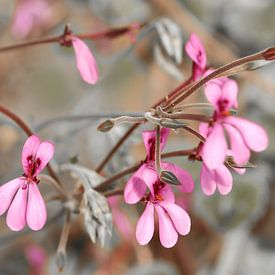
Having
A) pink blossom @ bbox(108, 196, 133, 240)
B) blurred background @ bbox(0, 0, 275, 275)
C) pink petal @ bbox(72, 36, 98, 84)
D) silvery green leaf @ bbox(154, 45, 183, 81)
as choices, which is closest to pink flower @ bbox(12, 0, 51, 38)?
blurred background @ bbox(0, 0, 275, 275)

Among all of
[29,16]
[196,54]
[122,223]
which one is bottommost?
[122,223]

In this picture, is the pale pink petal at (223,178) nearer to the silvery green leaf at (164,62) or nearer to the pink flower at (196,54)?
the pink flower at (196,54)

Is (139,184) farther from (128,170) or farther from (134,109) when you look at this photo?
(134,109)

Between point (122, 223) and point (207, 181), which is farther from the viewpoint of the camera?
point (122, 223)

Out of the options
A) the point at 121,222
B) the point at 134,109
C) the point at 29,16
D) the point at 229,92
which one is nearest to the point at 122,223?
the point at 121,222

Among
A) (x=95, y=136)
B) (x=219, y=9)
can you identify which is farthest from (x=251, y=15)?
(x=95, y=136)

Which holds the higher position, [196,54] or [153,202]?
[196,54]
